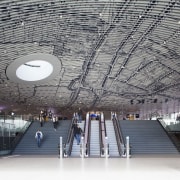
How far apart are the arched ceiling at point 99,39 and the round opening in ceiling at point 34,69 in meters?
0.65

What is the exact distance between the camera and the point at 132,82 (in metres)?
39.3

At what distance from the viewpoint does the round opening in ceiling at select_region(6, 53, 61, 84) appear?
28328mm

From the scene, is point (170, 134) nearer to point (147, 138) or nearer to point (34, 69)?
point (147, 138)

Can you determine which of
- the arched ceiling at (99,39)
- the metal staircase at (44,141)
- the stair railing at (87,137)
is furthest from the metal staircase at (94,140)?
the arched ceiling at (99,39)

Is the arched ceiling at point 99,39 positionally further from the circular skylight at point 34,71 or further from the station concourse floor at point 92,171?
the station concourse floor at point 92,171

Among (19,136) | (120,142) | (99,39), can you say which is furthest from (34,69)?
(120,142)

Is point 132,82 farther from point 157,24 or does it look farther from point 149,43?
point 157,24

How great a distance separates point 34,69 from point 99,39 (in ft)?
35.9

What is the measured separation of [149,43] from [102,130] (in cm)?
679

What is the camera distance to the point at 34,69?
33219mm

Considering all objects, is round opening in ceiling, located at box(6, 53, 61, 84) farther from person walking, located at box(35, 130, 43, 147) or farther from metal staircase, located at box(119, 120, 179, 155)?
metal staircase, located at box(119, 120, 179, 155)

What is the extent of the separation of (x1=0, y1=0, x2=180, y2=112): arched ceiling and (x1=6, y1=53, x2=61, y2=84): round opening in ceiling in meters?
0.65

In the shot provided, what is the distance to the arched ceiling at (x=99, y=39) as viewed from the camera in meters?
17.8

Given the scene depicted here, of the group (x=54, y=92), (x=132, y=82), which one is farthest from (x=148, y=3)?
(x=54, y=92)
